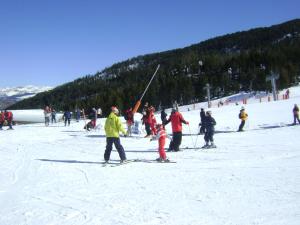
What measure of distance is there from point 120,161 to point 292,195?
687 centimetres

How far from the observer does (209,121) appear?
1733 cm

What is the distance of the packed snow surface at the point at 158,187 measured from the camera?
705 centimetres

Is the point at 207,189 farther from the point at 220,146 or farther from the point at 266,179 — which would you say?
Answer: the point at 220,146

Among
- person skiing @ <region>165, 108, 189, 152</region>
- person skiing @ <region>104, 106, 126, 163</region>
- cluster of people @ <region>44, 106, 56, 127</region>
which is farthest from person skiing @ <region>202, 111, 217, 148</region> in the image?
cluster of people @ <region>44, 106, 56, 127</region>

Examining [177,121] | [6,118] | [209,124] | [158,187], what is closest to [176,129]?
[177,121]

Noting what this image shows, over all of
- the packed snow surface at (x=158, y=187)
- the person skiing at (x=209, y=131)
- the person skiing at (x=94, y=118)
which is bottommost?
the packed snow surface at (x=158, y=187)

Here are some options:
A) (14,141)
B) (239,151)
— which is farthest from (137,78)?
(239,151)

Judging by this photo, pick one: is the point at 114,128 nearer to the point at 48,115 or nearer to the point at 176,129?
the point at 176,129

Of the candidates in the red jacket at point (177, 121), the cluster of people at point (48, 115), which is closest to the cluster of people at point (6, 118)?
the cluster of people at point (48, 115)

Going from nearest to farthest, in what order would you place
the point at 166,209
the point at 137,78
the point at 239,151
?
1. the point at 166,209
2. the point at 239,151
3. the point at 137,78

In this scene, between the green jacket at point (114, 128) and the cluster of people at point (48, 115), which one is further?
the cluster of people at point (48, 115)

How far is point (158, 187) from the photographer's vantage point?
9359mm

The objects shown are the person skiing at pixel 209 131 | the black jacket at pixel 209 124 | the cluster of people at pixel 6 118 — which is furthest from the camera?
the cluster of people at pixel 6 118

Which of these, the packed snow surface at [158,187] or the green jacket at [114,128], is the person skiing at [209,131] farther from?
the green jacket at [114,128]
